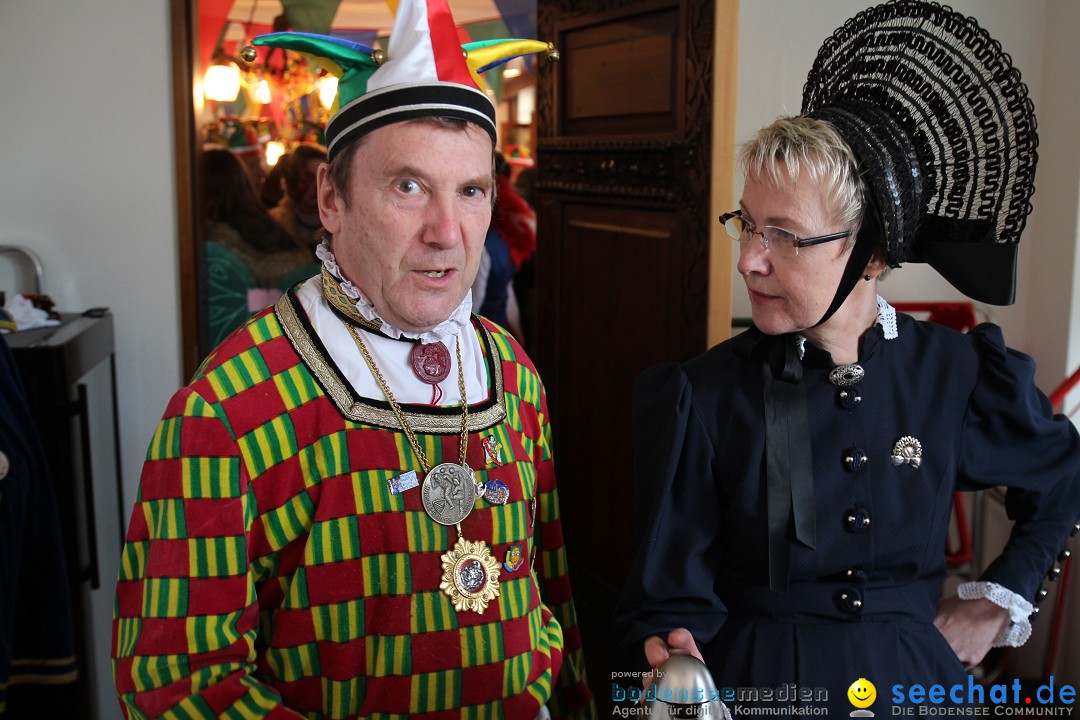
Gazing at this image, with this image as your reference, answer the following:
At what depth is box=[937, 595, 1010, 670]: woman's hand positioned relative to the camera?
1578mm

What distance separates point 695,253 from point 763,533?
0.83 m

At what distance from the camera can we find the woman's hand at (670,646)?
4.58 ft

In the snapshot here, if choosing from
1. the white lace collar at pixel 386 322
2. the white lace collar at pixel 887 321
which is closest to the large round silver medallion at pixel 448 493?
the white lace collar at pixel 386 322

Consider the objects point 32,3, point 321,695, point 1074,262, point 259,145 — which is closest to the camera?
point 321,695

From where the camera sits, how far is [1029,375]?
1.59 metres

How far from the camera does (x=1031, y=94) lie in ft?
8.98

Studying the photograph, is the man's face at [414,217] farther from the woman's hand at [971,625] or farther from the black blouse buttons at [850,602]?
the woman's hand at [971,625]

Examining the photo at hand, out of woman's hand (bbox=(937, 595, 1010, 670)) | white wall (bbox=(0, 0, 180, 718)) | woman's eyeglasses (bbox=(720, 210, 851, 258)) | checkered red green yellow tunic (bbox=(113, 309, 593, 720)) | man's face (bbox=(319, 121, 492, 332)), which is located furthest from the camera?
white wall (bbox=(0, 0, 180, 718))

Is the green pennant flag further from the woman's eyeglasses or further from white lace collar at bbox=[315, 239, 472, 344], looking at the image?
the woman's eyeglasses

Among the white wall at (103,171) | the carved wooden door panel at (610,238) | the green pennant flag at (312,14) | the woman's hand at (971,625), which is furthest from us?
the green pennant flag at (312,14)

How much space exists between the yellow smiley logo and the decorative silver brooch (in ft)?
1.09

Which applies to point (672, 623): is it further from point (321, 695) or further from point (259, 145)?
point (259, 145)

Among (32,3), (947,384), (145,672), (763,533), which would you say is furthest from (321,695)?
(32,3)

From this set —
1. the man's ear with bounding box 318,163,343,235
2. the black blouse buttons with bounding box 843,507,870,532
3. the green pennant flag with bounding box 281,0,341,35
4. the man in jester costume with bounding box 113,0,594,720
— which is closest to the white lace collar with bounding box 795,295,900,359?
the black blouse buttons with bounding box 843,507,870,532
